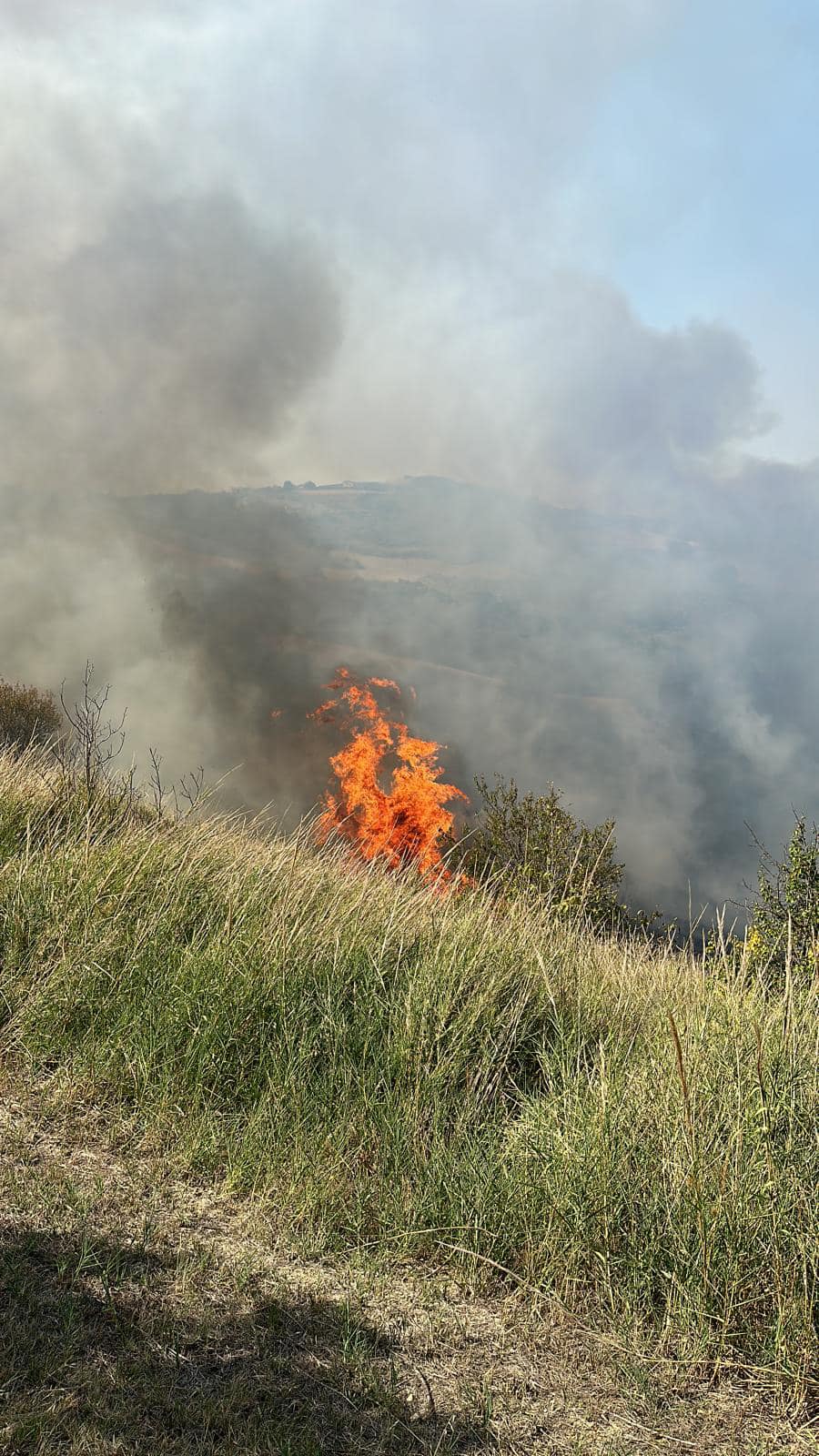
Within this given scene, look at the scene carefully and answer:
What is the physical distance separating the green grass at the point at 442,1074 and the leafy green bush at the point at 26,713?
70.8 feet

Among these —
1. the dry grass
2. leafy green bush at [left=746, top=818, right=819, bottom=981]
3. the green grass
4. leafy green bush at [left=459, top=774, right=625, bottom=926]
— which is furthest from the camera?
leafy green bush at [left=459, top=774, right=625, bottom=926]

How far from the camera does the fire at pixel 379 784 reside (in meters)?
21.3

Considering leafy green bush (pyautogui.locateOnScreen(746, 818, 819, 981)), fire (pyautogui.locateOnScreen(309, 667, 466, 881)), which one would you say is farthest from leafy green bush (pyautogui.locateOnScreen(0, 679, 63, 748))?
leafy green bush (pyautogui.locateOnScreen(746, 818, 819, 981))

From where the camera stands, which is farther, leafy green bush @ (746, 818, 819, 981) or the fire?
the fire

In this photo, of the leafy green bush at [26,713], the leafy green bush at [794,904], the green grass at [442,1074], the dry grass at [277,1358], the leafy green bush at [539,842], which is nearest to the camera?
the dry grass at [277,1358]

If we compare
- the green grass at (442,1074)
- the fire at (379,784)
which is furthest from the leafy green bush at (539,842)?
the green grass at (442,1074)

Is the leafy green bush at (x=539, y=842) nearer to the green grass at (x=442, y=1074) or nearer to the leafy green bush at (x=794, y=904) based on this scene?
the leafy green bush at (x=794, y=904)

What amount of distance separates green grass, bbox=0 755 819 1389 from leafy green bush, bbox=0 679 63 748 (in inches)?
849

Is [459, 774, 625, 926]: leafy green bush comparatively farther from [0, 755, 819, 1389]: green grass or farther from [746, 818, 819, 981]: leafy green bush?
[0, 755, 819, 1389]: green grass

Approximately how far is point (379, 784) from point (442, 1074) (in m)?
39.1

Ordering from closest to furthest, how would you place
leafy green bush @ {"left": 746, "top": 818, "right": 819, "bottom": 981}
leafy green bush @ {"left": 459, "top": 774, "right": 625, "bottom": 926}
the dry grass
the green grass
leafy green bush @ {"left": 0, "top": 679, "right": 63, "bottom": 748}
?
the dry grass < the green grass < leafy green bush @ {"left": 746, "top": 818, "right": 819, "bottom": 981} < leafy green bush @ {"left": 459, "top": 774, "right": 625, "bottom": 926} < leafy green bush @ {"left": 0, "top": 679, "right": 63, "bottom": 748}

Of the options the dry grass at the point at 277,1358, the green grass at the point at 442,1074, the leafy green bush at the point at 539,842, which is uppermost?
the leafy green bush at the point at 539,842

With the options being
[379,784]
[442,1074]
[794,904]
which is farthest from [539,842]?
[379,784]

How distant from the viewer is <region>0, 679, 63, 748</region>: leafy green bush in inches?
1048
